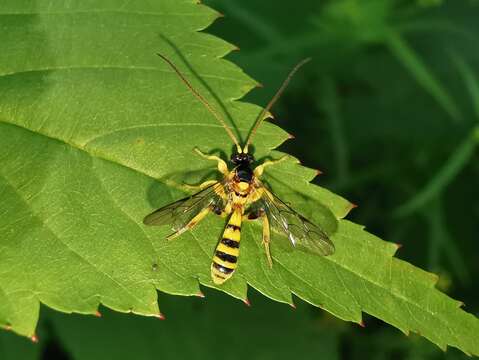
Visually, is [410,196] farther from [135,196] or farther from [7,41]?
[7,41]

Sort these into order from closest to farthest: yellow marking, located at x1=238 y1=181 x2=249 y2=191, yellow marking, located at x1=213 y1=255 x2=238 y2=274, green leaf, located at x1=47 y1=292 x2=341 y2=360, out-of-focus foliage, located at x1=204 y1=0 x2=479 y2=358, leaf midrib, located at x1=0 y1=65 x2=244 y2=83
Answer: yellow marking, located at x1=213 y1=255 x2=238 y2=274 < leaf midrib, located at x1=0 y1=65 x2=244 y2=83 < yellow marking, located at x1=238 y1=181 x2=249 y2=191 < green leaf, located at x1=47 y1=292 x2=341 y2=360 < out-of-focus foliage, located at x1=204 y1=0 x2=479 y2=358

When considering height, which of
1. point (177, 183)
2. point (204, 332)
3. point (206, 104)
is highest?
point (206, 104)

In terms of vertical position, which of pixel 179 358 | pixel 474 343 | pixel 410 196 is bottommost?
pixel 179 358

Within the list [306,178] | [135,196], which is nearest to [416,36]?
[306,178]

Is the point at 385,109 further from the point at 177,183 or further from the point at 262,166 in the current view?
the point at 177,183

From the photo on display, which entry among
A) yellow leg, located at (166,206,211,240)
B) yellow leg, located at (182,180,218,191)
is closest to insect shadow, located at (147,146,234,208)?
yellow leg, located at (182,180,218,191)

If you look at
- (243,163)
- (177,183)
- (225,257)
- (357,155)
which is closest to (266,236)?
(225,257)

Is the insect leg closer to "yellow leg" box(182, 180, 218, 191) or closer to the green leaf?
"yellow leg" box(182, 180, 218, 191)
